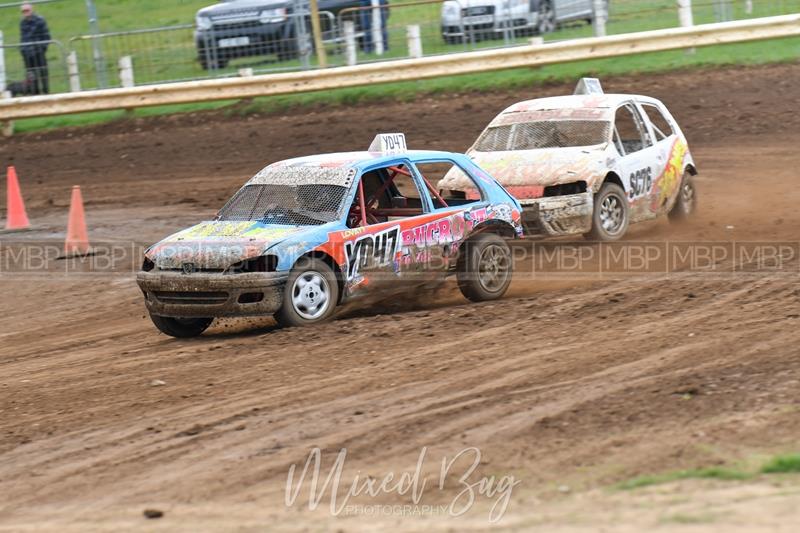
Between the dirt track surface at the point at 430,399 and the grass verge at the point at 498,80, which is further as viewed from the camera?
the grass verge at the point at 498,80

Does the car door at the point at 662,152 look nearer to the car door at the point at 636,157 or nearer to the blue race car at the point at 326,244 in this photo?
the car door at the point at 636,157

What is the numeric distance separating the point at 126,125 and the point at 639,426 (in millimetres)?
15603

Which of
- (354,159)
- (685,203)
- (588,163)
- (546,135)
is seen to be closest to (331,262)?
(354,159)

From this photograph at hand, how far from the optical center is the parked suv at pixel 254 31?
66.4ft

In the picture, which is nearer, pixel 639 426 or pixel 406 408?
pixel 639 426

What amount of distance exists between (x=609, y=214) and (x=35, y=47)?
11.9m

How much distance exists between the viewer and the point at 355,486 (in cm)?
567

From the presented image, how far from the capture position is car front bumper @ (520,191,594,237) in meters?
12.0

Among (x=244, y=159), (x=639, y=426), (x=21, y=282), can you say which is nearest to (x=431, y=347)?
(x=639, y=426)

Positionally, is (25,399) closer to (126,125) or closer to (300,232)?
(300,232)

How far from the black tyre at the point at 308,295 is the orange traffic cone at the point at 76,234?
530 cm

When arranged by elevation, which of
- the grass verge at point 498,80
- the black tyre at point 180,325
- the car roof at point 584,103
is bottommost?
the black tyre at point 180,325

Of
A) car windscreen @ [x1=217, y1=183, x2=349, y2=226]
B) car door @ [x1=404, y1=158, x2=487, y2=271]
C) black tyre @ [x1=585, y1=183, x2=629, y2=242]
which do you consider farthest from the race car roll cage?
black tyre @ [x1=585, y1=183, x2=629, y2=242]

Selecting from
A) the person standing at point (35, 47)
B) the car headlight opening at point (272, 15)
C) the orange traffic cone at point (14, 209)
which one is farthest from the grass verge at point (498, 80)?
the orange traffic cone at point (14, 209)
